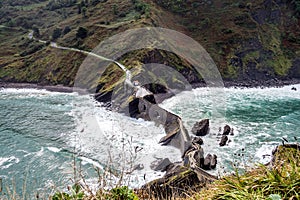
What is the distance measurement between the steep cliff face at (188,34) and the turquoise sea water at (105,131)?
759 centimetres

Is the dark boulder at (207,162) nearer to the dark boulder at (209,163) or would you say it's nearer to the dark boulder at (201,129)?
the dark boulder at (209,163)

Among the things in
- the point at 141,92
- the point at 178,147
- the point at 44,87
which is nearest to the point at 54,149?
the point at 178,147

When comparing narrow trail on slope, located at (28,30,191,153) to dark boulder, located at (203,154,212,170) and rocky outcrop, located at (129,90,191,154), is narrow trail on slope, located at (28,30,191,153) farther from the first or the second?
dark boulder, located at (203,154,212,170)

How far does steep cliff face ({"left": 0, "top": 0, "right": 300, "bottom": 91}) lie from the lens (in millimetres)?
52906

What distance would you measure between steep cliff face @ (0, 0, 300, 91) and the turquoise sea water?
7.59 metres

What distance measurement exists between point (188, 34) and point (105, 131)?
125ft

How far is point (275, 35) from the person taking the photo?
199 ft

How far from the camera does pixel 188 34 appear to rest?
6134 cm

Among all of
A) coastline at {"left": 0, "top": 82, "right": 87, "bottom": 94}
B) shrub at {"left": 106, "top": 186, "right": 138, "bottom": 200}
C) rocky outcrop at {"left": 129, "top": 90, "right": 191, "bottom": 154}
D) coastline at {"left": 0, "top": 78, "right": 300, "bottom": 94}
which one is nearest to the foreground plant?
shrub at {"left": 106, "top": 186, "right": 138, "bottom": 200}

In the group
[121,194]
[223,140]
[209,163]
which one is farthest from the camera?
[223,140]

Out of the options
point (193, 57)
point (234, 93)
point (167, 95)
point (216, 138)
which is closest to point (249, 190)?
point (216, 138)

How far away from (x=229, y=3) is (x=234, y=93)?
104 feet

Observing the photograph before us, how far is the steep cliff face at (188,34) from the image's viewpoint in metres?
52.9

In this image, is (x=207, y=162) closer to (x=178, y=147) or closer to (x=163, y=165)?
(x=163, y=165)
